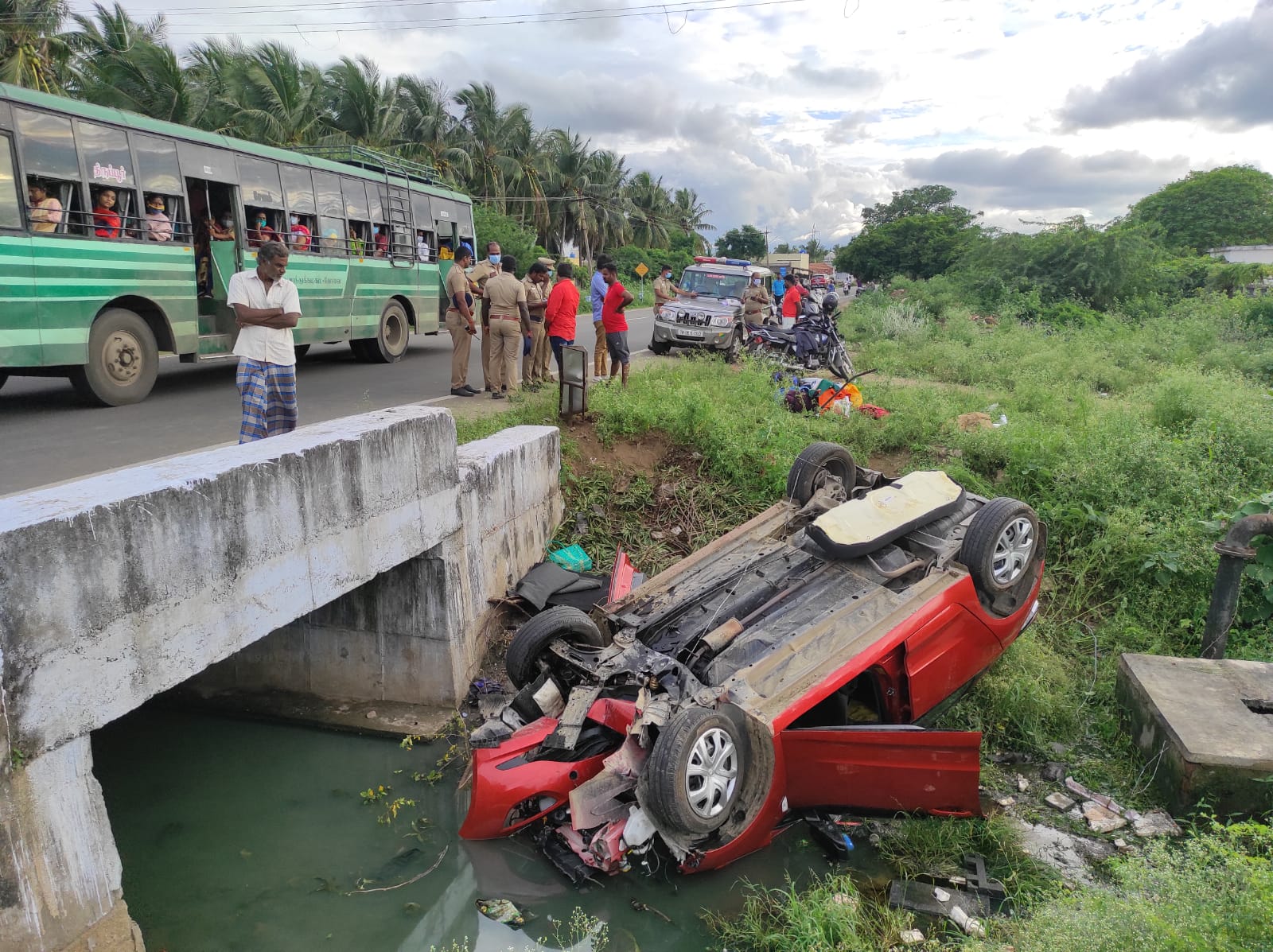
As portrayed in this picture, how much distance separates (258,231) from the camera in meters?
11.4

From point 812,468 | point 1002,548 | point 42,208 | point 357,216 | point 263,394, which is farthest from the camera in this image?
point 357,216

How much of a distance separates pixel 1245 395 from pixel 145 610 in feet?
35.8

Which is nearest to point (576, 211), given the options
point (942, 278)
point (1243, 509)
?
point (942, 278)

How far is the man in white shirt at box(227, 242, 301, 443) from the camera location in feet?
18.6

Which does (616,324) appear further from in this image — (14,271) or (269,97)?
(269,97)

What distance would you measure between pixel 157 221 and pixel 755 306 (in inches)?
392

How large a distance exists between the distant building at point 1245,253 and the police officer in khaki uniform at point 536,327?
141ft

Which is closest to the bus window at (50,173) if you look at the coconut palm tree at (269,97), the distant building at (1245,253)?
the coconut palm tree at (269,97)

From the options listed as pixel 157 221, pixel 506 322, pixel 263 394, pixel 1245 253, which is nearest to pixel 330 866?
pixel 263 394

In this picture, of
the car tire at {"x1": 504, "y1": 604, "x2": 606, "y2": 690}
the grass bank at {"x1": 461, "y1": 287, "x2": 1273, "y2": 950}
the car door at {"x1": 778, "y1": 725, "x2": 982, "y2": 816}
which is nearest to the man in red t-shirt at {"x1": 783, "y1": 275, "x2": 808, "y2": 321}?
the grass bank at {"x1": 461, "y1": 287, "x2": 1273, "y2": 950}

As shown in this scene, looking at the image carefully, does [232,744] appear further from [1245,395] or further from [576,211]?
[576,211]

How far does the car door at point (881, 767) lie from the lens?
411 centimetres

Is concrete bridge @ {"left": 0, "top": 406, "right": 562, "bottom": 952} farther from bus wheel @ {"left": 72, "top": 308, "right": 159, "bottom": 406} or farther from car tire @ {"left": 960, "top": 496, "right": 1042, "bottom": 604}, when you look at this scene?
bus wheel @ {"left": 72, "top": 308, "right": 159, "bottom": 406}

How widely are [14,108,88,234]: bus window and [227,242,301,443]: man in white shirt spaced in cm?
430
